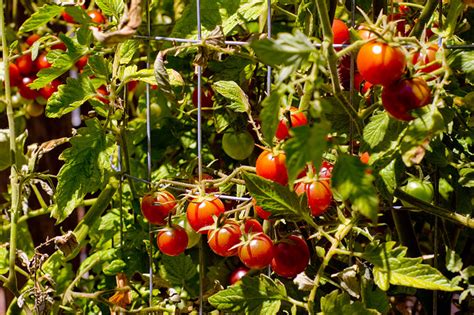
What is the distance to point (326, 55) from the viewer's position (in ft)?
2.41

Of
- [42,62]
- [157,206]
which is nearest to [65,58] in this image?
[157,206]

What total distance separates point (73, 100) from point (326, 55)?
1.44 ft

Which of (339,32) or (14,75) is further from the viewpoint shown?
(14,75)

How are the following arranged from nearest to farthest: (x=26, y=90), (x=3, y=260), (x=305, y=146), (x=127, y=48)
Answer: (x=305, y=146) → (x=127, y=48) → (x=3, y=260) → (x=26, y=90)

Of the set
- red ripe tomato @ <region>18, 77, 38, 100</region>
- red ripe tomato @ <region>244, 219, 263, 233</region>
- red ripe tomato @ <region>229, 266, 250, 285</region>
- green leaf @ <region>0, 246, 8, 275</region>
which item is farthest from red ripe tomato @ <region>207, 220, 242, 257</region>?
red ripe tomato @ <region>18, 77, 38, 100</region>

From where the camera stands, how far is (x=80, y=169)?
1051 millimetres

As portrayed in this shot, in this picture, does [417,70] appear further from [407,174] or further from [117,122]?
[117,122]

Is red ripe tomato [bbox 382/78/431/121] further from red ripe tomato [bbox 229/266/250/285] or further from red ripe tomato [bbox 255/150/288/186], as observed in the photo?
red ripe tomato [bbox 229/266/250/285]

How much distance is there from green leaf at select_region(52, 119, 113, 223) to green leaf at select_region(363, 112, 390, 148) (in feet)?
1.28

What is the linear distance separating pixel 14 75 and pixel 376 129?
2.73 ft

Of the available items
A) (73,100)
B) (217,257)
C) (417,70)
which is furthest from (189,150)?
(417,70)

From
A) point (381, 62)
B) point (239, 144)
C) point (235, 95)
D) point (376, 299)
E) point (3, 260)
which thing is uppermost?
point (381, 62)

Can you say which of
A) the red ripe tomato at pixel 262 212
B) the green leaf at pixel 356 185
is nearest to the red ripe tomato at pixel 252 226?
the red ripe tomato at pixel 262 212

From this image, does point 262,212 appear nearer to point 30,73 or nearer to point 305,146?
point 305,146
